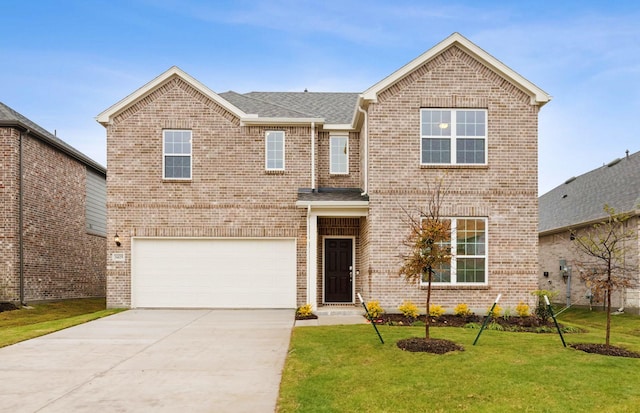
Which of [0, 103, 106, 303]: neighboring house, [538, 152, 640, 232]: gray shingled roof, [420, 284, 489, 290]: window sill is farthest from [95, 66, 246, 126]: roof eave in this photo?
[538, 152, 640, 232]: gray shingled roof

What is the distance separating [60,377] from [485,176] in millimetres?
11398

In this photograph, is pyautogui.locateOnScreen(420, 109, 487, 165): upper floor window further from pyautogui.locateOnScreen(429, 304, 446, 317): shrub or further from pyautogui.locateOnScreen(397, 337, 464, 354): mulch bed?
pyautogui.locateOnScreen(397, 337, 464, 354): mulch bed

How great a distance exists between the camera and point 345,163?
17.2 metres

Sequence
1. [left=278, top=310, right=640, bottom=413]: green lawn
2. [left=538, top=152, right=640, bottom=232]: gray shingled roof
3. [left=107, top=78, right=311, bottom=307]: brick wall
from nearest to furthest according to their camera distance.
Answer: [left=278, top=310, right=640, bottom=413]: green lawn, [left=107, top=78, right=311, bottom=307]: brick wall, [left=538, top=152, right=640, bottom=232]: gray shingled roof

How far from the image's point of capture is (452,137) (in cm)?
1455

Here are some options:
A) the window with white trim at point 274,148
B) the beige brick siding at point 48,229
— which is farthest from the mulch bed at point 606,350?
the beige brick siding at point 48,229

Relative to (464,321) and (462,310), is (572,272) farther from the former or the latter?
(464,321)

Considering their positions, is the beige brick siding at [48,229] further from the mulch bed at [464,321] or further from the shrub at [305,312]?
the mulch bed at [464,321]

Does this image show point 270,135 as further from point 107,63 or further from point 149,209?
point 107,63

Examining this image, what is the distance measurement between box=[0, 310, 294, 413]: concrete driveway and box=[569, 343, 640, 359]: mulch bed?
5479 mm

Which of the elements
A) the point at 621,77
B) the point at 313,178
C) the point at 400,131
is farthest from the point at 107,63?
the point at 621,77

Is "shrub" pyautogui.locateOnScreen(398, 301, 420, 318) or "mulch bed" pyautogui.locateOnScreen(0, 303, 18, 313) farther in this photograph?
"mulch bed" pyautogui.locateOnScreen(0, 303, 18, 313)

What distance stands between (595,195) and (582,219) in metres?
1.73

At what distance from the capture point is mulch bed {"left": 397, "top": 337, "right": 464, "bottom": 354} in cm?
901
